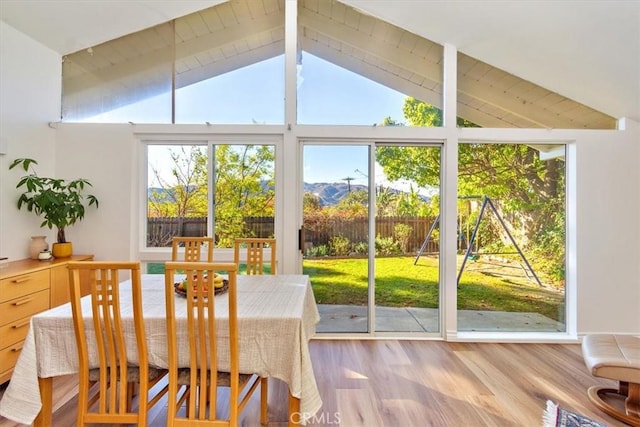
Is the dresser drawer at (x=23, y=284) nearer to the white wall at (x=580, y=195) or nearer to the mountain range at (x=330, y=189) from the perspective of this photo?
the white wall at (x=580, y=195)

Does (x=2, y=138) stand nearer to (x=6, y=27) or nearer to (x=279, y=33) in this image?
(x=6, y=27)

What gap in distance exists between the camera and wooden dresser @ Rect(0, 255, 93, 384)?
88.6 inches

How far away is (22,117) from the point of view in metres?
2.89

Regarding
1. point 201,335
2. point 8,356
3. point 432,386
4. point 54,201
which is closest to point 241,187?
point 54,201

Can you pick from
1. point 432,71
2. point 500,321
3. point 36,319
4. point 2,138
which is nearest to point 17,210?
point 2,138

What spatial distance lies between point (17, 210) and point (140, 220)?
986mm

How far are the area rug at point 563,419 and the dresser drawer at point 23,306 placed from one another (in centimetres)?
377

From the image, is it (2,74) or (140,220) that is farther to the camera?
(140,220)

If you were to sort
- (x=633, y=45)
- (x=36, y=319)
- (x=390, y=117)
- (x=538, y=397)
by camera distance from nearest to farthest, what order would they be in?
(x=36, y=319) → (x=538, y=397) → (x=633, y=45) → (x=390, y=117)

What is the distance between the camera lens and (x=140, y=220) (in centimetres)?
333

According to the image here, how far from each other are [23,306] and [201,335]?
1.94 metres

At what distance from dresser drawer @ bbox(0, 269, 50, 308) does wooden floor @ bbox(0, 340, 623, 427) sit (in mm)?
749

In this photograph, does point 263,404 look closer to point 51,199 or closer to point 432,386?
point 432,386

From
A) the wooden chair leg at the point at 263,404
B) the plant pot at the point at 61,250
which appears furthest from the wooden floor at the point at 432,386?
the plant pot at the point at 61,250
